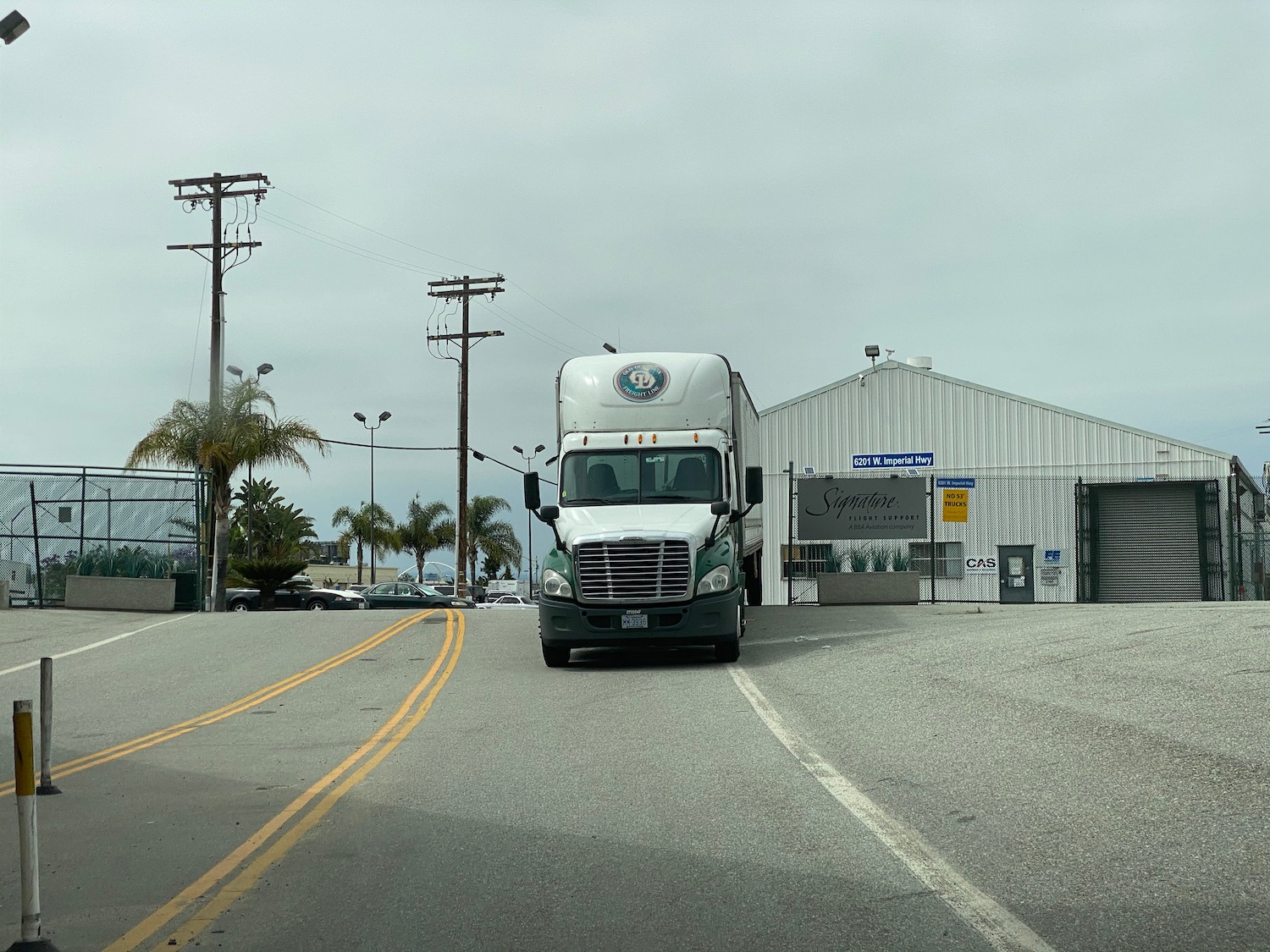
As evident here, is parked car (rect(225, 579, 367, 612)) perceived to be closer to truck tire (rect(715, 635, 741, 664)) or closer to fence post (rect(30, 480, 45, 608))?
fence post (rect(30, 480, 45, 608))

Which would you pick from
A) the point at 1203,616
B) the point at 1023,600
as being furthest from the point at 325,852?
the point at 1023,600

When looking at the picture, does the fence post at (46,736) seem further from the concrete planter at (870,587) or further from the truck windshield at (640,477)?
the concrete planter at (870,587)

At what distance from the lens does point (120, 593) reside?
27.9 meters

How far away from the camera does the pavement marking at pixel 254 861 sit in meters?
5.18

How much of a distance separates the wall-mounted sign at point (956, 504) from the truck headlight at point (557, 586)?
1708cm

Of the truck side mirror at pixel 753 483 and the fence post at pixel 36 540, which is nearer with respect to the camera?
the truck side mirror at pixel 753 483

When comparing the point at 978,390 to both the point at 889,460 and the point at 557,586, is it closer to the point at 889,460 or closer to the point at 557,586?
the point at 889,460

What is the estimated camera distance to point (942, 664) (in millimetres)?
15031

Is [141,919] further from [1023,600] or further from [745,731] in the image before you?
[1023,600]

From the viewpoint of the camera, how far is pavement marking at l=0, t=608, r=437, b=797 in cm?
1008

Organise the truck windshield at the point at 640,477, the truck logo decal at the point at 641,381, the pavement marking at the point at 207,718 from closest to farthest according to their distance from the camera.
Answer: the pavement marking at the point at 207,718
the truck windshield at the point at 640,477
the truck logo decal at the point at 641,381

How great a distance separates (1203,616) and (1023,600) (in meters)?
19.6

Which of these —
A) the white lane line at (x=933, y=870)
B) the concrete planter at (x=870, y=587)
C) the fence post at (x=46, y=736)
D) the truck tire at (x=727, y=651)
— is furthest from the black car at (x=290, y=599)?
the white lane line at (x=933, y=870)

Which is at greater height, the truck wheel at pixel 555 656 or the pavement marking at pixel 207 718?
the truck wheel at pixel 555 656
